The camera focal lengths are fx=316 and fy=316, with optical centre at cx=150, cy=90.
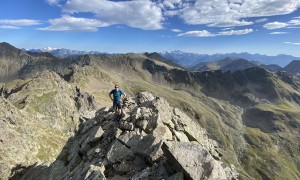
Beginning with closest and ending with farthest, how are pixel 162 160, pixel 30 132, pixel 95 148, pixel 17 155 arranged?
1. pixel 162 160
2. pixel 95 148
3. pixel 17 155
4. pixel 30 132

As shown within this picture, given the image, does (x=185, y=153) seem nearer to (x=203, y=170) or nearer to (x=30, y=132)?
(x=203, y=170)

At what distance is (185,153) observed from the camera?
29.6m

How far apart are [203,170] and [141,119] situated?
15.1m

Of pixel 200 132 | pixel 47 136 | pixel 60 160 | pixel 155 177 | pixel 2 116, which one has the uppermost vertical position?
pixel 155 177

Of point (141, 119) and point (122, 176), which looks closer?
point (122, 176)

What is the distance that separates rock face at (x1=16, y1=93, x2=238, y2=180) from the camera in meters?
29.1

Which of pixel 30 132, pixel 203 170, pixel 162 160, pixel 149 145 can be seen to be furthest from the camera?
pixel 30 132

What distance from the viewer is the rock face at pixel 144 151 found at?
95.6ft

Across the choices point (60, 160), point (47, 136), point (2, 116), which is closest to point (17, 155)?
point (2, 116)

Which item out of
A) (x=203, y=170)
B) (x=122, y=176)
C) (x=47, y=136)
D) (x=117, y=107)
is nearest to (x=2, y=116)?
(x=47, y=136)

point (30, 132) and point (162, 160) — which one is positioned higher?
point (162, 160)

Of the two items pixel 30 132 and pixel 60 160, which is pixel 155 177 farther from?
pixel 30 132

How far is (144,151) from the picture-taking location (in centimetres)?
3347

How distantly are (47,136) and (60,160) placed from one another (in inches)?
4501
